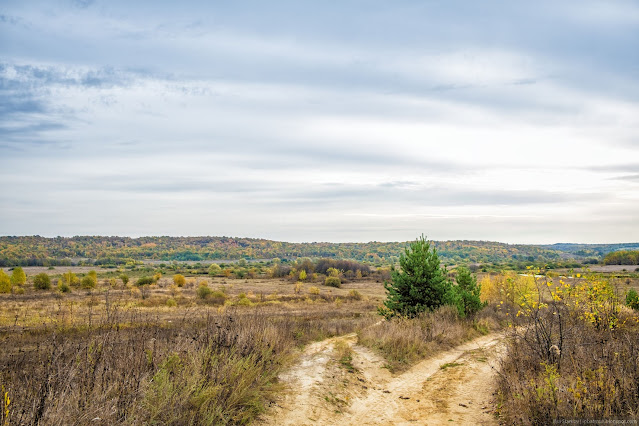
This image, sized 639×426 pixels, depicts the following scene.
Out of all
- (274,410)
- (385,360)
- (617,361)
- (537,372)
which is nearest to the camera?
(617,361)

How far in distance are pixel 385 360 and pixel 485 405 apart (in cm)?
360

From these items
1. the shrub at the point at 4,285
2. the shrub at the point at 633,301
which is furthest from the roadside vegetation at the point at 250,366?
the shrub at the point at 4,285

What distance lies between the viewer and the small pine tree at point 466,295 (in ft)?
56.4

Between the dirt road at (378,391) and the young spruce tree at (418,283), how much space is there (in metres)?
4.13

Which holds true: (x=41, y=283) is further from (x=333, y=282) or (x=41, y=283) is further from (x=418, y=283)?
(x=418, y=283)

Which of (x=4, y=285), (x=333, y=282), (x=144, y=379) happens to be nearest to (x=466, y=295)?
(x=144, y=379)

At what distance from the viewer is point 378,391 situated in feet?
29.7

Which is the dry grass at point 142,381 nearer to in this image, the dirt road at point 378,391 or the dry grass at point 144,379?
the dry grass at point 144,379

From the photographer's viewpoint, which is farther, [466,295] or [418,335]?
[466,295]

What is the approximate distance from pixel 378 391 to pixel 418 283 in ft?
25.8

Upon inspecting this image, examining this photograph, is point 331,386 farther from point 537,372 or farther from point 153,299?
point 153,299

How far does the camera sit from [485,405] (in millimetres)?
7910

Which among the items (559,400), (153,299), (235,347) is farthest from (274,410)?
(153,299)

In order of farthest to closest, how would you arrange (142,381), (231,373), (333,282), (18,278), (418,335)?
(333,282) → (18,278) → (418,335) → (231,373) → (142,381)
